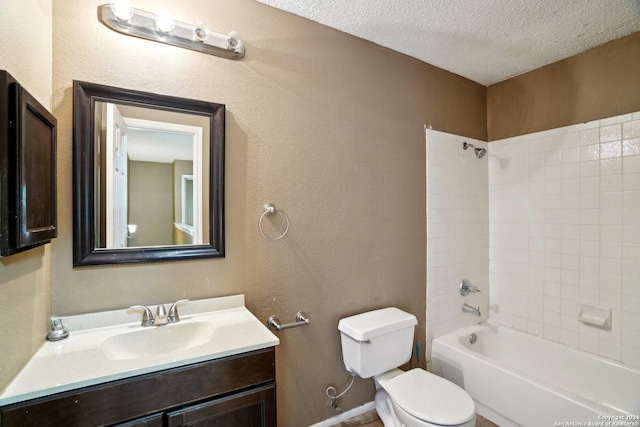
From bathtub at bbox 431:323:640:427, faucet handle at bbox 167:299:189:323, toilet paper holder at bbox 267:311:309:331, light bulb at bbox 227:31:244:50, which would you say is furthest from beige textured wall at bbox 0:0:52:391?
bathtub at bbox 431:323:640:427

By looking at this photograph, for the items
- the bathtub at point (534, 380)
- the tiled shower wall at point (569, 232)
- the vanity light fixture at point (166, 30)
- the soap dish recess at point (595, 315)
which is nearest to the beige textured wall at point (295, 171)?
the vanity light fixture at point (166, 30)

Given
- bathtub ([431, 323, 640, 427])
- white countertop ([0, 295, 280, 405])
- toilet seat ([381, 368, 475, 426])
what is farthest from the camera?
bathtub ([431, 323, 640, 427])

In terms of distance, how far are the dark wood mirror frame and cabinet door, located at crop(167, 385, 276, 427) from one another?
25.8 inches

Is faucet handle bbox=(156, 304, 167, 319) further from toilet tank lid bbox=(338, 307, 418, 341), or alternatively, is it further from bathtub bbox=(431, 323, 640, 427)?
bathtub bbox=(431, 323, 640, 427)

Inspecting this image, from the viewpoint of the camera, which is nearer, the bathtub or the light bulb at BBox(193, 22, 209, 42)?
the light bulb at BBox(193, 22, 209, 42)

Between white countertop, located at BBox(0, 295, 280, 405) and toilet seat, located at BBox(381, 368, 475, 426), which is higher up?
white countertop, located at BBox(0, 295, 280, 405)

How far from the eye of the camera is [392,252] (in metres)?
2.15

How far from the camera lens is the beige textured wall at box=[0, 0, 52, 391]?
0.89 meters

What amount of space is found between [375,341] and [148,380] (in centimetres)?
122

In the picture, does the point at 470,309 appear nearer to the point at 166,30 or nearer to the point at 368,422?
the point at 368,422

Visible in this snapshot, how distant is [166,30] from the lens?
4.41ft

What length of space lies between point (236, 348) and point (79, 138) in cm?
108

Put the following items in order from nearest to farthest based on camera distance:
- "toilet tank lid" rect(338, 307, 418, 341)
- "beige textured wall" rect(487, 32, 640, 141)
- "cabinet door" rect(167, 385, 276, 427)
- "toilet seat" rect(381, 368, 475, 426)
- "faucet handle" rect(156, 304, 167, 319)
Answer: "cabinet door" rect(167, 385, 276, 427), "faucet handle" rect(156, 304, 167, 319), "toilet seat" rect(381, 368, 475, 426), "toilet tank lid" rect(338, 307, 418, 341), "beige textured wall" rect(487, 32, 640, 141)

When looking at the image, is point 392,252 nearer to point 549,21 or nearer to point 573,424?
point 573,424
